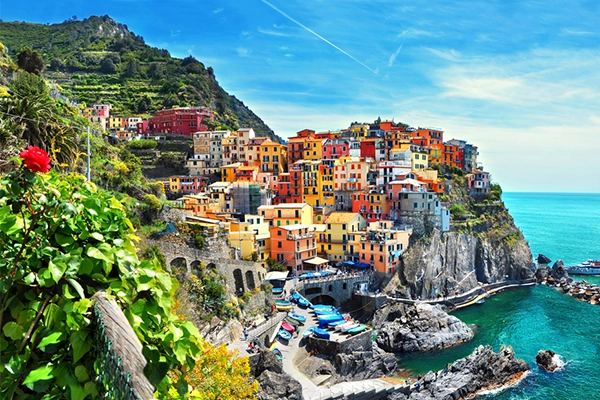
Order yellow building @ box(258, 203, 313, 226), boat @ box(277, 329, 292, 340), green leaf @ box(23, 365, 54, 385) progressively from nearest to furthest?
green leaf @ box(23, 365, 54, 385)
boat @ box(277, 329, 292, 340)
yellow building @ box(258, 203, 313, 226)

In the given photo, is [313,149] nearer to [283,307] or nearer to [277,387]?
[283,307]

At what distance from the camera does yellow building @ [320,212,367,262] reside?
44125mm

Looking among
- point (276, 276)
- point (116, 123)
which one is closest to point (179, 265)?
point (276, 276)

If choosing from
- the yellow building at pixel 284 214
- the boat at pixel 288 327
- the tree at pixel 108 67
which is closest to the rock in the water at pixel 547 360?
the boat at pixel 288 327

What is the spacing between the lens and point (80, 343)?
271 centimetres

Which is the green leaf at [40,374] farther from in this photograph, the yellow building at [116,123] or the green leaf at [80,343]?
the yellow building at [116,123]

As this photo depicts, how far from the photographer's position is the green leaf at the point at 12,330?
2811mm

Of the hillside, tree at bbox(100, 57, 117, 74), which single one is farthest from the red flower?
tree at bbox(100, 57, 117, 74)

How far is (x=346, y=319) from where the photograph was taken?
3369 cm

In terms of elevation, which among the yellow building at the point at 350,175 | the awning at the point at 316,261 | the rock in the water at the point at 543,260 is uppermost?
the yellow building at the point at 350,175

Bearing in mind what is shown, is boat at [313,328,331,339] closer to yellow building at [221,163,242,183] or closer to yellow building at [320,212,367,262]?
yellow building at [320,212,367,262]

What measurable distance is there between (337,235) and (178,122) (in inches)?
1196

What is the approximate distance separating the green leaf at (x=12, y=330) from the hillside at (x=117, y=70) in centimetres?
6728

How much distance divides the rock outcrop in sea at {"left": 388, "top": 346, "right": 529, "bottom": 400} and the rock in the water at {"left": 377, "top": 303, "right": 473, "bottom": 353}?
494 cm
